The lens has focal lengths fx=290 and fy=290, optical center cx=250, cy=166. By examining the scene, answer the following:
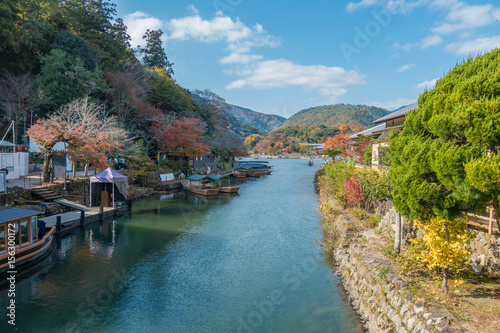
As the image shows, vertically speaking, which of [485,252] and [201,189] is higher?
[485,252]

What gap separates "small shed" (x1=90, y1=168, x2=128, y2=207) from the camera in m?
22.2

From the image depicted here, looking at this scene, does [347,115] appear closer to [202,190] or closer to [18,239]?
[202,190]

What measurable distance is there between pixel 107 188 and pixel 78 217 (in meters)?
4.85

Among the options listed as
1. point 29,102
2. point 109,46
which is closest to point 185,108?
point 109,46

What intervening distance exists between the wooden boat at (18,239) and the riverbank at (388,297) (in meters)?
13.5

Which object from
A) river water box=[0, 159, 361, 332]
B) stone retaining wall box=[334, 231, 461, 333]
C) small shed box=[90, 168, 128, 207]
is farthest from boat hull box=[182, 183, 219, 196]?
stone retaining wall box=[334, 231, 461, 333]

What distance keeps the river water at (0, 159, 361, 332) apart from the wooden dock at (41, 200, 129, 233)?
69cm

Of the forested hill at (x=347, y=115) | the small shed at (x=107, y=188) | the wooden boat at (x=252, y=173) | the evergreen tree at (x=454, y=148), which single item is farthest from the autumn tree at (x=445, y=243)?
the forested hill at (x=347, y=115)

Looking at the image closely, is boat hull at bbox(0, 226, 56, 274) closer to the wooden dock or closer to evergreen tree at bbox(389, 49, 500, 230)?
the wooden dock

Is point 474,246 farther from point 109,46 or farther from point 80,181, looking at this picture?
point 109,46

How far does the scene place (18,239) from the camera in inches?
492

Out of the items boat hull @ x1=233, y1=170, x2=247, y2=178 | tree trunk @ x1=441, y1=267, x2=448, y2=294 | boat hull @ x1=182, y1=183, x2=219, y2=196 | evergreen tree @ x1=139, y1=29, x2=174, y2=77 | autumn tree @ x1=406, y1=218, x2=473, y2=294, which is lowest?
boat hull @ x1=182, y1=183, x2=219, y2=196

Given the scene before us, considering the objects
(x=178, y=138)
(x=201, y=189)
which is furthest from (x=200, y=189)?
(x=178, y=138)

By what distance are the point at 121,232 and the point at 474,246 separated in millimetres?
18234
